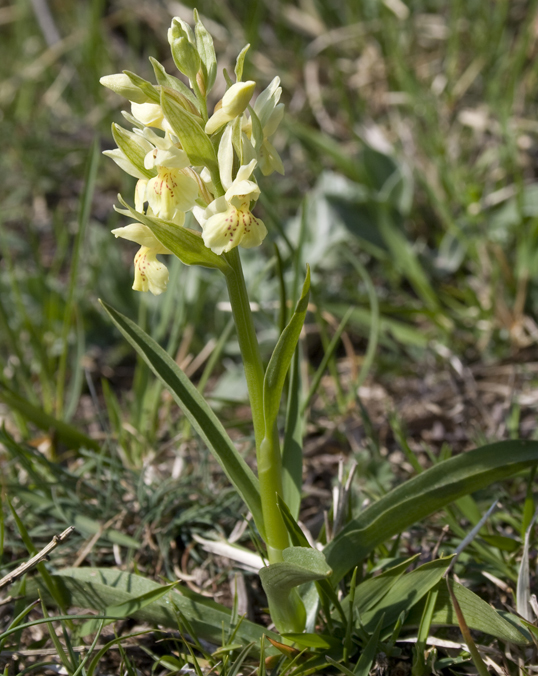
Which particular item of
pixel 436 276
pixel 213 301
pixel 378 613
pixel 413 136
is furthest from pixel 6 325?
pixel 413 136

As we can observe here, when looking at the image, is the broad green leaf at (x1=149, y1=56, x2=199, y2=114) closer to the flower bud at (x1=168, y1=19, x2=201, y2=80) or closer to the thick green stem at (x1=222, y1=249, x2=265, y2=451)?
the flower bud at (x1=168, y1=19, x2=201, y2=80)

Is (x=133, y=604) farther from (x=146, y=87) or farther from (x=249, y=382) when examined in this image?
(x=146, y=87)

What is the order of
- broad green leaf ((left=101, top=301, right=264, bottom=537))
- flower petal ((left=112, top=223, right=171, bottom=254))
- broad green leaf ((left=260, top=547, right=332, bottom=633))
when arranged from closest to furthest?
broad green leaf ((left=260, top=547, right=332, bottom=633))
flower petal ((left=112, top=223, right=171, bottom=254))
broad green leaf ((left=101, top=301, right=264, bottom=537))

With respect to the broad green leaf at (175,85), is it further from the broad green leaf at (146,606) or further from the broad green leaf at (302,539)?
the broad green leaf at (146,606)

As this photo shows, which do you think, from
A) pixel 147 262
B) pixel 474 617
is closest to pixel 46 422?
pixel 147 262

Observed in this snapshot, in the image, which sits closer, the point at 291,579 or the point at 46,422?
the point at 291,579

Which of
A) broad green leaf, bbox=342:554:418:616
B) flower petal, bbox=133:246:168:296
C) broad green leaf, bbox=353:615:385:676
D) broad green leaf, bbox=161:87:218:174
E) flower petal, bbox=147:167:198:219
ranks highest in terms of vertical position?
broad green leaf, bbox=161:87:218:174

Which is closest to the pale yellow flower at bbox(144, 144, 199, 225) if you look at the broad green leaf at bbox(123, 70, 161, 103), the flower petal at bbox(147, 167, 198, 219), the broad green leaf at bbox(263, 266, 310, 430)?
the flower petal at bbox(147, 167, 198, 219)

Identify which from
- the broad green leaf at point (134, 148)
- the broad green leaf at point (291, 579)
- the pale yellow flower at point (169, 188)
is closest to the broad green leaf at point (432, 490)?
the broad green leaf at point (291, 579)
